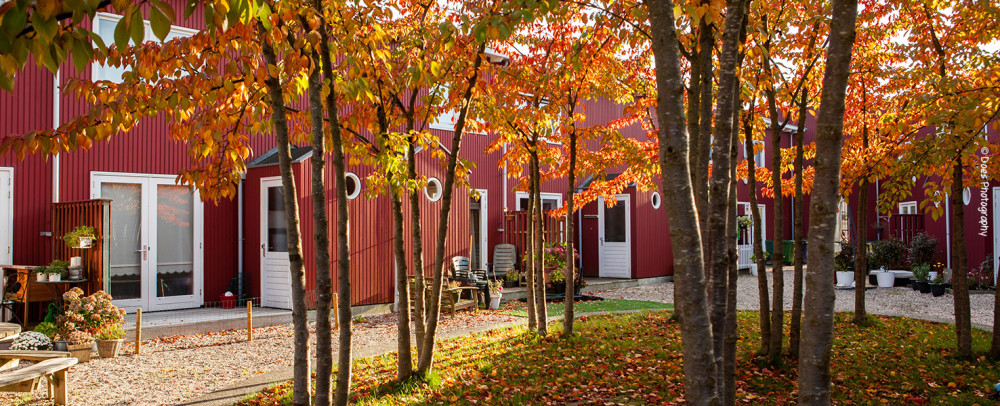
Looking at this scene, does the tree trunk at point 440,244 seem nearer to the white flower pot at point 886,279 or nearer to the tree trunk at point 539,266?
the tree trunk at point 539,266

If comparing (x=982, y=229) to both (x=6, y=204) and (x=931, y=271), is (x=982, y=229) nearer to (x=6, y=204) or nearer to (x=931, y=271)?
(x=931, y=271)

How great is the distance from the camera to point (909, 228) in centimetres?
1767

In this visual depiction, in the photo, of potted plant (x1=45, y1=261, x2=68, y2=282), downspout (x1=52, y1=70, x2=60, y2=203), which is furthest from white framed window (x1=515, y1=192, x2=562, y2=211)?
potted plant (x1=45, y1=261, x2=68, y2=282)

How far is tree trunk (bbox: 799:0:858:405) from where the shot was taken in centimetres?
255

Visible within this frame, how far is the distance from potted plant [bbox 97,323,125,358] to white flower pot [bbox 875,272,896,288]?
623 inches

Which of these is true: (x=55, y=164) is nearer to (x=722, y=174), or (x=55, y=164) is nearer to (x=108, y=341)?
(x=108, y=341)

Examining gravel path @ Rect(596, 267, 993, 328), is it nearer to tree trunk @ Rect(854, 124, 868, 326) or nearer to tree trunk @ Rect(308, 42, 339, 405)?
tree trunk @ Rect(854, 124, 868, 326)

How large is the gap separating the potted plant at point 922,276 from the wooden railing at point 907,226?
200 cm

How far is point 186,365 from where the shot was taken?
7.50m

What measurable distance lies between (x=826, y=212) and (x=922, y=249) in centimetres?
1626

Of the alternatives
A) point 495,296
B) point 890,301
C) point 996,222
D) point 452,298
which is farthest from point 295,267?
Answer: point 996,222

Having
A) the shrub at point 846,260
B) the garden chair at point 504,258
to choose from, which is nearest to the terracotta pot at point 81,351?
the garden chair at point 504,258

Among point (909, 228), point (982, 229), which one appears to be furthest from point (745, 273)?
point (982, 229)

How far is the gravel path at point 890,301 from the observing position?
11.3 metres
